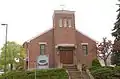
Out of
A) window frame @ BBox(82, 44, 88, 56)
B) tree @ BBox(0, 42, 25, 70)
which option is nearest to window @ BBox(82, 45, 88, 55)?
window frame @ BBox(82, 44, 88, 56)

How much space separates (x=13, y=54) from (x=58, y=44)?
37367 millimetres

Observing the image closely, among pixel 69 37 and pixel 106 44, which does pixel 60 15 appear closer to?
pixel 69 37

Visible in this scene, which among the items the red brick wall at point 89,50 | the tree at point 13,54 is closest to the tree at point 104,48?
the red brick wall at point 89,50

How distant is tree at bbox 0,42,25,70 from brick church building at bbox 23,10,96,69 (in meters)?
32.0

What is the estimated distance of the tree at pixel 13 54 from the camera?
74125 millimetres

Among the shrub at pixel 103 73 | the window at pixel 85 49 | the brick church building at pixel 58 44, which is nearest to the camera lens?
the shrub at pixel 103 73

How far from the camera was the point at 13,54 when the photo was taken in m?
76.2

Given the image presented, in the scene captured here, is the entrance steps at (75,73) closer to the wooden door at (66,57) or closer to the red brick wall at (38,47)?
the wooden door at (66,57)

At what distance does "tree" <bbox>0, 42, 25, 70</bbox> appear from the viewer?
7412 centimetres

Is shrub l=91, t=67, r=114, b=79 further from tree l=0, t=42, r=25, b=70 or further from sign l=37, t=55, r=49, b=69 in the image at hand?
tree l=0, t=42, r=25, b=70

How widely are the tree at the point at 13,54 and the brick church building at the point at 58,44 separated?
3205 cm

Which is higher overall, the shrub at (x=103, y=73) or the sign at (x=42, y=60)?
the sign at (x=42, y=60)

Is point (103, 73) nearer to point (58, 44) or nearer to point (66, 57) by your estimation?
point (66, 57)

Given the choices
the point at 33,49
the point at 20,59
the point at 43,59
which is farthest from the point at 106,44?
the point at 20,59
